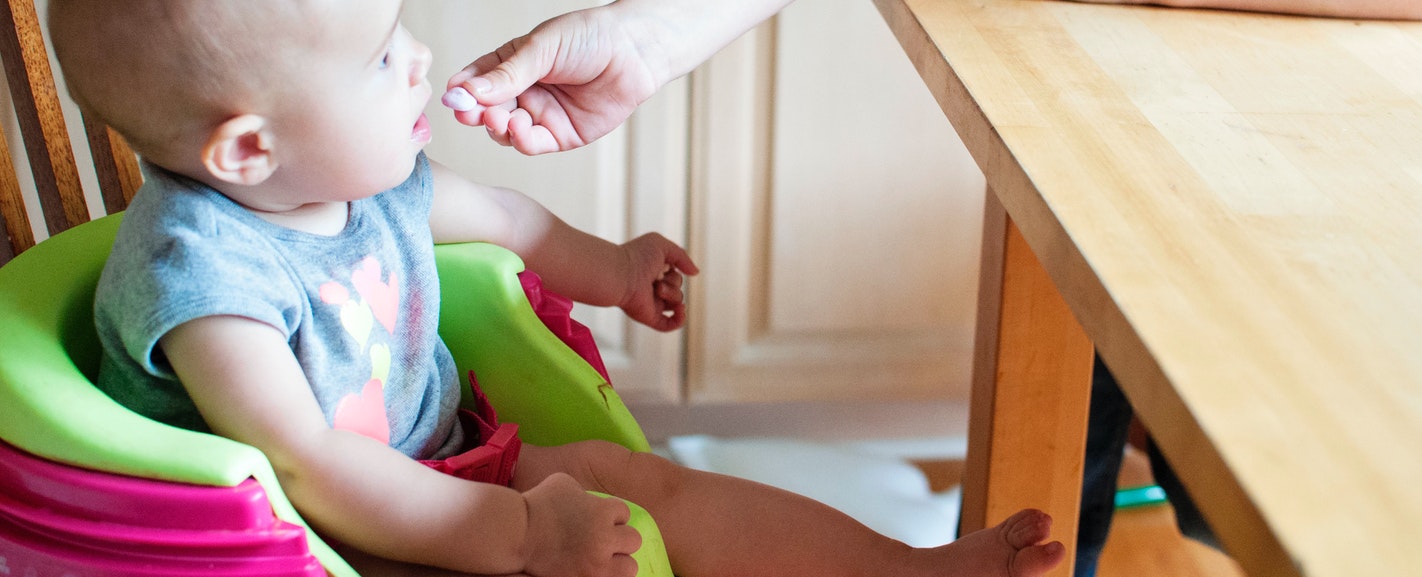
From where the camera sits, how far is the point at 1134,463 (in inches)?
61.9

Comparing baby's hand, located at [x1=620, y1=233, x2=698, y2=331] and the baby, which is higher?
the baby

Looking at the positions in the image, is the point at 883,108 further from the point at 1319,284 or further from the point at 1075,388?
the point at 1319,284

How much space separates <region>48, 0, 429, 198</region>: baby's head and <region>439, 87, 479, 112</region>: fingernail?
1.0 inches

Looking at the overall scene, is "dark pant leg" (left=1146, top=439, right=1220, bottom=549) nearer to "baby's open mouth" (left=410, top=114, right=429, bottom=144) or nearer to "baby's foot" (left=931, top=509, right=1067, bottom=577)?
"baby's foot" (left=931, top=509, right=1067, bottom=577)

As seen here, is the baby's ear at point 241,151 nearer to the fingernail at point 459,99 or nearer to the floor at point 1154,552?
the fingernail at point 459,99

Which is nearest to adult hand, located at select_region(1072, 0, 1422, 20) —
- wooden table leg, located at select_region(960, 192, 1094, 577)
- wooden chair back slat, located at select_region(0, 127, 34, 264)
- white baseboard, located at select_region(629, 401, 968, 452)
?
wooden table leg, located at select_region(960, 192, 1094, 577)

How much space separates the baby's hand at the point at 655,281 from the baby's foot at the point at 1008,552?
11.2 inches

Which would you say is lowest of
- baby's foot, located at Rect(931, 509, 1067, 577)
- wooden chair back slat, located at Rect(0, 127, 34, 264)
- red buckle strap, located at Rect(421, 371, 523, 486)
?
baby's foot, located at Rect(931, 509, 1067, 577)

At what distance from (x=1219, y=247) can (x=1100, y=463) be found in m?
0.82

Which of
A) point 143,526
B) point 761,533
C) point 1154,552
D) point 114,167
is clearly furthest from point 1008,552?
point 1154,552

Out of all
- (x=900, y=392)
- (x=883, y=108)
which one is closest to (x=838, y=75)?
(x=883, y=108)

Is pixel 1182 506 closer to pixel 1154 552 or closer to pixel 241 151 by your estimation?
pixel 1154 552

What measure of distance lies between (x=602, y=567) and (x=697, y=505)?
5.9 inches

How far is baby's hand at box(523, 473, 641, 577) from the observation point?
2.04ft
